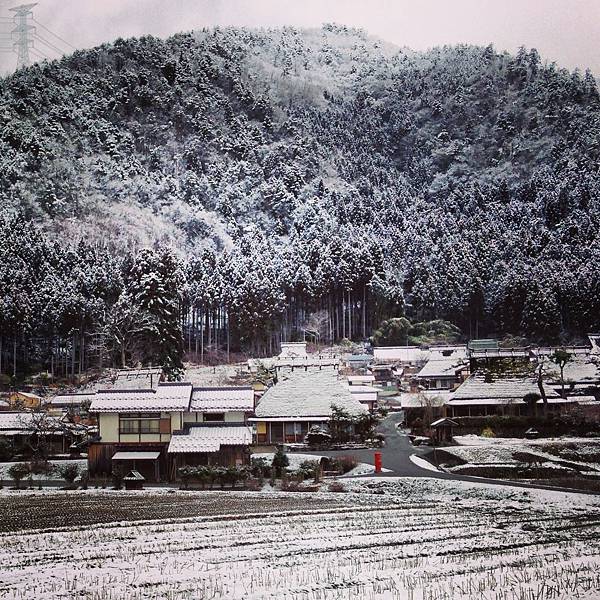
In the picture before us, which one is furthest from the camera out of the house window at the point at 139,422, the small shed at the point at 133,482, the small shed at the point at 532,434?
the small shed at the point at 532,434

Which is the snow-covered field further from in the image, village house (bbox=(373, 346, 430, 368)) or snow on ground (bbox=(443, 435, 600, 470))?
village house (bbox=(373, 346, 430, 368))

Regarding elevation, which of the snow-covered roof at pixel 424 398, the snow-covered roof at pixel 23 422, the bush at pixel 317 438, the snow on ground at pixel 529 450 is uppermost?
the snow-covered roof at pixel 424 398

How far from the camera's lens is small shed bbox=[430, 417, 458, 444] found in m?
11.6

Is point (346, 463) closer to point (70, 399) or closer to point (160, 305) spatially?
point (160, 305)

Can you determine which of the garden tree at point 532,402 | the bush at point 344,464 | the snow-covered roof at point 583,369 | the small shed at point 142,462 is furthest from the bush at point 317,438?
the snow-covered roof at point 583,369

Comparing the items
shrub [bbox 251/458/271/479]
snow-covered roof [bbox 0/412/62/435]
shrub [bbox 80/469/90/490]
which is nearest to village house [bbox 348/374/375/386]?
shrub [bbox 251/458/271/479]

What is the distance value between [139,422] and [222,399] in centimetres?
120

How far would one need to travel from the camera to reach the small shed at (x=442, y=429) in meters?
11.6

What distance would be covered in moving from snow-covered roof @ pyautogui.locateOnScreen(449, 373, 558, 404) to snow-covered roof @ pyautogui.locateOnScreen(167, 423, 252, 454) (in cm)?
323

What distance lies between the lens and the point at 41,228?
12.5 m

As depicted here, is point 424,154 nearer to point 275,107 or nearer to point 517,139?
point 517,139

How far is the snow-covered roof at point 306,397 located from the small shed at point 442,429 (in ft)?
3.41

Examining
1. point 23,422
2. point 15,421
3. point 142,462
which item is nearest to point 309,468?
point 142,462

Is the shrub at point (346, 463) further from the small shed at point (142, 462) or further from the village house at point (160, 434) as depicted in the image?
the small shed at point (142, 462)
